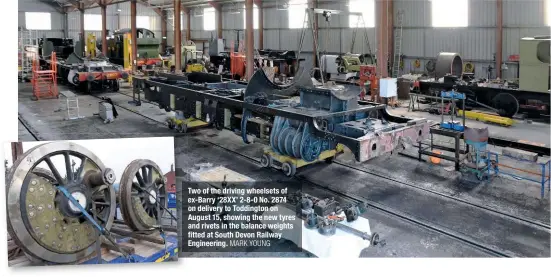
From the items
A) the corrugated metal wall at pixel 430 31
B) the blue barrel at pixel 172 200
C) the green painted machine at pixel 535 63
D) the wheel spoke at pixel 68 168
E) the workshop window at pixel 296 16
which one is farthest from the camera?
the workshop window at pixel 296 16

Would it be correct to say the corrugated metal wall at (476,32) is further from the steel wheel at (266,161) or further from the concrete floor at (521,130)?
the steel wheel at (266,161)

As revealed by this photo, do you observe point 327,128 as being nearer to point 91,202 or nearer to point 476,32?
point 91,202

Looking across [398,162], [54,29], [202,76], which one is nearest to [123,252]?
[398,162]

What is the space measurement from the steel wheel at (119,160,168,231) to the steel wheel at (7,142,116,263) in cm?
13

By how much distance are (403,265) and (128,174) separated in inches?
105

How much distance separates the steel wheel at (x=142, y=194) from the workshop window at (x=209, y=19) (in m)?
26.3

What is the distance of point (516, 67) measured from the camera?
15180 millimetres

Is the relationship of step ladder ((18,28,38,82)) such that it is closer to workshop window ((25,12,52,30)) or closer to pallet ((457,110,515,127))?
workshop window ((25,12,52,30))

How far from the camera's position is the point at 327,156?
7.45m

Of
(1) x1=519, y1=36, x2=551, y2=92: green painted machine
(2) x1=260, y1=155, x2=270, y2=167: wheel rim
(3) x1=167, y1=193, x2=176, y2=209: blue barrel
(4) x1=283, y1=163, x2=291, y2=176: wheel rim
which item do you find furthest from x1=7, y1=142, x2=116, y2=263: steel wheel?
(1) x1=519, y1=36, x2=551, y2=92: green painted machine

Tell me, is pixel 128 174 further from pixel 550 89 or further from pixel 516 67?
pixel 516 67

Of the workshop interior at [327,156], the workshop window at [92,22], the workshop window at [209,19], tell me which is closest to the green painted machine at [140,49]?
the workshop interior at [327,156]

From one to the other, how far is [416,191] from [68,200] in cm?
438

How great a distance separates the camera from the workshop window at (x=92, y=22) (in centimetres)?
2931
